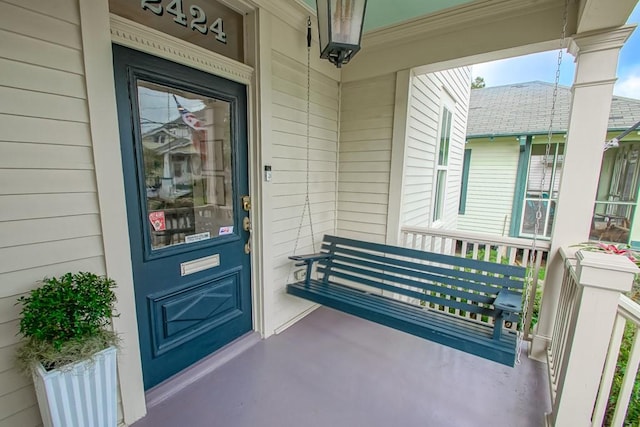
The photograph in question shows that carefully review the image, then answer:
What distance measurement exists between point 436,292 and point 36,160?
8.46 feet

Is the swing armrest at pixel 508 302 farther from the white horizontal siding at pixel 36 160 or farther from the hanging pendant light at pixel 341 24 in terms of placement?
the white horizontal siding at pixel 36 160

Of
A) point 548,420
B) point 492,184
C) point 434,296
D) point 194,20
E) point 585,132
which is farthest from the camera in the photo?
point 492,184

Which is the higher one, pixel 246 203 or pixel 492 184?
pixel 492 184

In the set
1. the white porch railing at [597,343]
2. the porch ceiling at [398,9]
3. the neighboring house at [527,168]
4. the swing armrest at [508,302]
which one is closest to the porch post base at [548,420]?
the white porch railing at [597,343]

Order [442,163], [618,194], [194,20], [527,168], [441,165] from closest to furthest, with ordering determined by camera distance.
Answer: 1. [194,20]
2. [441,165]
3. [442,163]
4. [618,194]
5. [527,168]

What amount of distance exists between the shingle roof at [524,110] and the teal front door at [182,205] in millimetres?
6345

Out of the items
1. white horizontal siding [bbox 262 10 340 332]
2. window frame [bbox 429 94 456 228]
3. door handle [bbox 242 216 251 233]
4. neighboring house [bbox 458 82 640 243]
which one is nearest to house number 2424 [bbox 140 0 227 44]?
white horizontal siding [bbox 262 10 340 332]

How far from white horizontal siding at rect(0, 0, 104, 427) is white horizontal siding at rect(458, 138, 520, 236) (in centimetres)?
772

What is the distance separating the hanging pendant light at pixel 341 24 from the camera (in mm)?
1436

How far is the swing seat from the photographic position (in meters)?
1.71

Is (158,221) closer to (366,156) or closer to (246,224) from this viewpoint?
(246,224)

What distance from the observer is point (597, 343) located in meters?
1.28

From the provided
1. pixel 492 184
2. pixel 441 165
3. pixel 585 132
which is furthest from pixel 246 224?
pixel 492 184

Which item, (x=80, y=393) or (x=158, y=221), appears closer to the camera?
(x=80, y=393)
